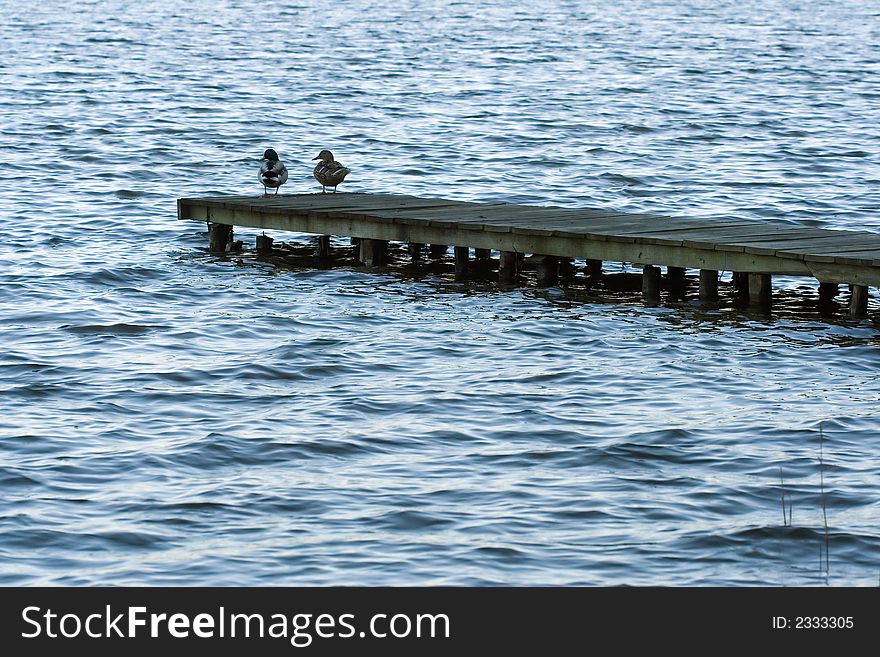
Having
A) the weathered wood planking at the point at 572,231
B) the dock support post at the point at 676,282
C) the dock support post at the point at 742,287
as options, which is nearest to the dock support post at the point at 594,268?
the weathered wood planking at the point at 572,231

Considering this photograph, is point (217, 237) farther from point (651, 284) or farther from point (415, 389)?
point (415, 389)

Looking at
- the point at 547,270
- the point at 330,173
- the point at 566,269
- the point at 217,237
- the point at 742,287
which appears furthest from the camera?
the point at 330,173

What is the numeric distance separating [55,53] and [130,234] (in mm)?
27322

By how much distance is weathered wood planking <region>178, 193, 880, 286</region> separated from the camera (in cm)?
1498

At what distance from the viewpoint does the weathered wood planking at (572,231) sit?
15.0m

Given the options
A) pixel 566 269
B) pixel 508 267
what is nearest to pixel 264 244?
pixel 508 267

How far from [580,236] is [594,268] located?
Answer: 4.95 feet

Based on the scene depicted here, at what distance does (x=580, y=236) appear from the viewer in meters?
16.1

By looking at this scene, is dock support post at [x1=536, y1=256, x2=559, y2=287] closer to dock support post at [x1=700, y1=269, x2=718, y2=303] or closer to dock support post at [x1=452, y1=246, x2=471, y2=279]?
dock support post at [x1=452, y1=246, x2=471, y2=279]

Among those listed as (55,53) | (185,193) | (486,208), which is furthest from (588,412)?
(55,53)

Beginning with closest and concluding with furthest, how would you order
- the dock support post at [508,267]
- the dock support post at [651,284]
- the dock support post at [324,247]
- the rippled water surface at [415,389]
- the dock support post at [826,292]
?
the rippled water surface at [415,389], the dock support post at [826,292], the dock support post at [651,284], the dock support post at [508,267], the dock support post at [324,247]

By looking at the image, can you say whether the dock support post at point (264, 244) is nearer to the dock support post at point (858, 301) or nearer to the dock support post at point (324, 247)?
the dock support post at point (324, 247)

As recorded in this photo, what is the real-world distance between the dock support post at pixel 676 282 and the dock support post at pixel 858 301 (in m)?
1.97

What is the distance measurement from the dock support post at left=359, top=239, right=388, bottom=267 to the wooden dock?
1cm
